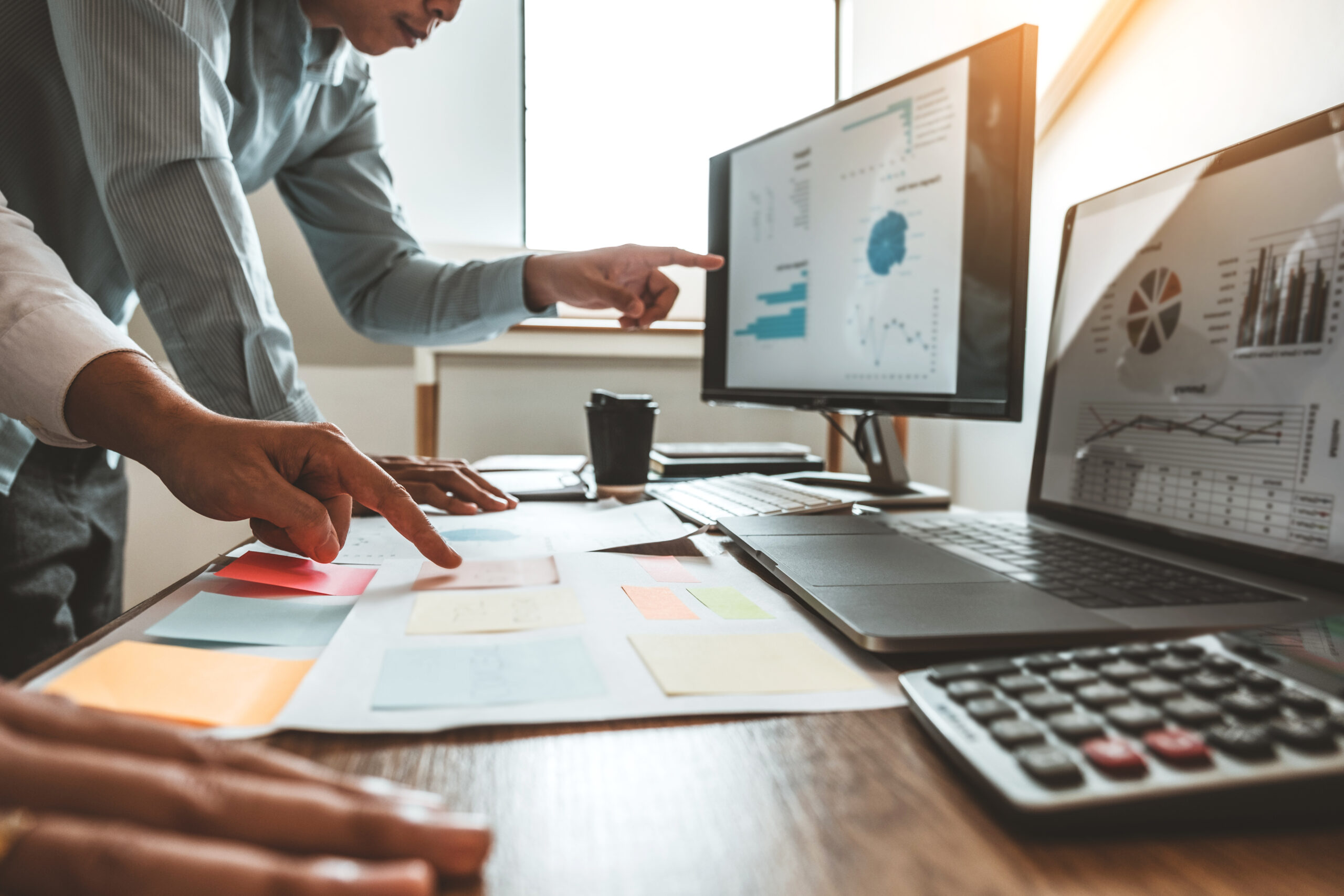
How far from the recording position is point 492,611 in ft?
1.37

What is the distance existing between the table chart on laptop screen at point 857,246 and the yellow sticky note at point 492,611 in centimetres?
49

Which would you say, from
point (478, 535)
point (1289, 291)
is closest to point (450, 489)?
point (478, 535)

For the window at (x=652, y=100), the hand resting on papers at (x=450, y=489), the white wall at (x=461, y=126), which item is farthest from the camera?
the window at (x=652, y=100)

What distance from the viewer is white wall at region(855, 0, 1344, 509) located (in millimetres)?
596

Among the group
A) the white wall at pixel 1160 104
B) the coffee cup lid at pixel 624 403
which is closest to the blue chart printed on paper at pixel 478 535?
the coffee cup lid at pixel 624 403

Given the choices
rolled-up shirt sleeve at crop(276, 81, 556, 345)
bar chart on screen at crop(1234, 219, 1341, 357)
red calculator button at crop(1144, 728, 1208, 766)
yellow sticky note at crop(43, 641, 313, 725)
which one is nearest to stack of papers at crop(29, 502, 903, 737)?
yellow sticky note at crop(43, 641, 313, 725)

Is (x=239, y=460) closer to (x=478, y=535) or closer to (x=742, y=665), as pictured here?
(x=478, y=535)

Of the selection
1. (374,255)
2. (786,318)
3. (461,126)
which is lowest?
(786,318)

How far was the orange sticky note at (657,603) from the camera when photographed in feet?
1.38

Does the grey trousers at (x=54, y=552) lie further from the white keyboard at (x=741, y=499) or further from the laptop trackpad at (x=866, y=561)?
the laptop trackpad at (x=866, y=561)

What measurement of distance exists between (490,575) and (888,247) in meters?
0.57

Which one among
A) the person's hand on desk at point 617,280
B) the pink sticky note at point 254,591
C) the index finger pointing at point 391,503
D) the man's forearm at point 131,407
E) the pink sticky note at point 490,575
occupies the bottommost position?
the pink sticky note at point 254,591

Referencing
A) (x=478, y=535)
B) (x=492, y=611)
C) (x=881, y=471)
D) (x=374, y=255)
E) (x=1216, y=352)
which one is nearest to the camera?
(x=492, y=611)

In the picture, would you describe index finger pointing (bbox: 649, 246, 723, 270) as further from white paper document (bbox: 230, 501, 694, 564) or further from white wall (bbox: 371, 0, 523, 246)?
white wall (bbox: 371, 0, 523, 246)
